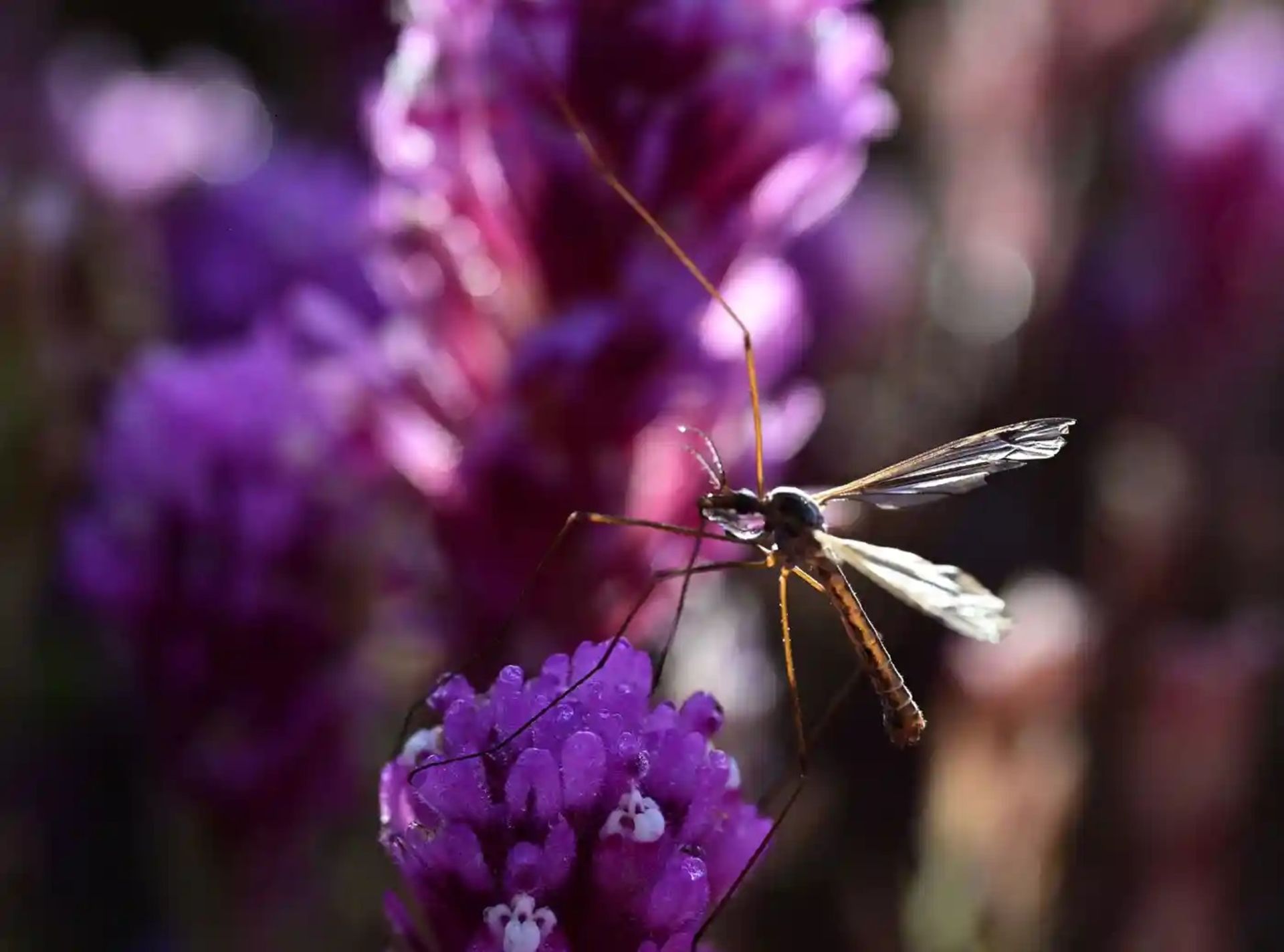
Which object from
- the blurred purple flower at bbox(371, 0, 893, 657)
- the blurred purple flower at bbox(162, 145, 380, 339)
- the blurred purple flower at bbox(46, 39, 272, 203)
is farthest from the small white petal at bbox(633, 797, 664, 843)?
the blurred purple flower at bbox(46, 39, 272, 203)

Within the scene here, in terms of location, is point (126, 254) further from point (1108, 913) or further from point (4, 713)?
point (1108, 913)

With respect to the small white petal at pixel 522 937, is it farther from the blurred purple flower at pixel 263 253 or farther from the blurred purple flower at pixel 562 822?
the blurred purple flower at pixel 263 253

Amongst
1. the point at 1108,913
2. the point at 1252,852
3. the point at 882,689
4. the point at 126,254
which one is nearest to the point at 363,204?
the point at 126,254

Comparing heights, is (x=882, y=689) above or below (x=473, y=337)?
below

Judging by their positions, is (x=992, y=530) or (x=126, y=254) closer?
(x=126, y=254)

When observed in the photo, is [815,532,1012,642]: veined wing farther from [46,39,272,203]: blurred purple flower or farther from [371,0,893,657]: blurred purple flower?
[46,39,272,203]: blurred purple flower

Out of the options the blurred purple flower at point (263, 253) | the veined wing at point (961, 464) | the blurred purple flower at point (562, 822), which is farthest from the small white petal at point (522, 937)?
the blurred purple flower at point (263, 253)
